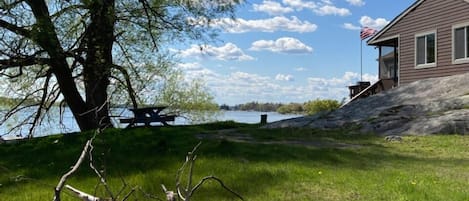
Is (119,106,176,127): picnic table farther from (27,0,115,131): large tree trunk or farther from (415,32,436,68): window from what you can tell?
(415,32,436,68): window

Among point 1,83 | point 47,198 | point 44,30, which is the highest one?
point 44,30

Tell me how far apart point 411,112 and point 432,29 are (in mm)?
6845

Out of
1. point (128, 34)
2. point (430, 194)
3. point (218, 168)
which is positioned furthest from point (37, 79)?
point (430, 194)

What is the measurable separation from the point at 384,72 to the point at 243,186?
2136 centimetres

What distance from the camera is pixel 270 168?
6.70 metres

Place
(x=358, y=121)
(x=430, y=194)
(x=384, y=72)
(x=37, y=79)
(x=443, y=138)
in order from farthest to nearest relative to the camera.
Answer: (x=384, y=72), (x=37, y=79), (x=358, y=121), (x=443, y=138), (x=430, y=194)

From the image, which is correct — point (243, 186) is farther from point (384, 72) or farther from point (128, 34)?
point (384, 72)

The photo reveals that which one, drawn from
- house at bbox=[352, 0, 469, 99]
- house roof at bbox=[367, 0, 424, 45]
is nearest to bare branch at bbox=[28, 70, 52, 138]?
house at bbox=[352, 0, 469, 99]

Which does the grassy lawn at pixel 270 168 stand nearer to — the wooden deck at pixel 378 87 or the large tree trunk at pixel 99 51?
the large tree trunk at pixel 99 51

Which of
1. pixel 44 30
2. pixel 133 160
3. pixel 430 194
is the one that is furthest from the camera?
pixel 44 30

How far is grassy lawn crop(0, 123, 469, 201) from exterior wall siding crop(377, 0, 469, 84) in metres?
8.97

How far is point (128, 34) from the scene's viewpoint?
16.6 m

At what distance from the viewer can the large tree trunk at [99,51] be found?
14.4m

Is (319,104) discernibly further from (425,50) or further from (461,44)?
(461,44)
